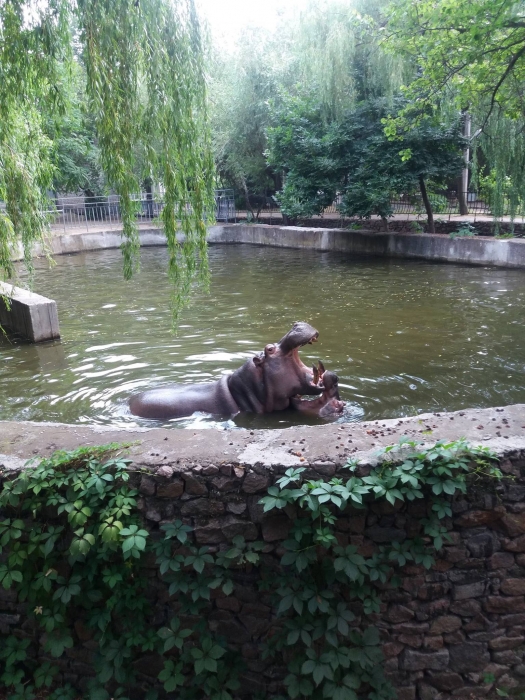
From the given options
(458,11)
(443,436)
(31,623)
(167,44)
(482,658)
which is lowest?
(482,658)

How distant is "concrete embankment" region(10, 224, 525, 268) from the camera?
14.8 meters

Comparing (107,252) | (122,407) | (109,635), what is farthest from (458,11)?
(107,252)

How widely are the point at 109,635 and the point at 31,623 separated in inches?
19.2

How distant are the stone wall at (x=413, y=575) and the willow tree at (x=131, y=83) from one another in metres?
2.54

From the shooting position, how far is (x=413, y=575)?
11.2 ft

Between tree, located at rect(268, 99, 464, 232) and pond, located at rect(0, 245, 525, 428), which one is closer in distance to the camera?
pond, located at rect(0, 245, 525, 428)

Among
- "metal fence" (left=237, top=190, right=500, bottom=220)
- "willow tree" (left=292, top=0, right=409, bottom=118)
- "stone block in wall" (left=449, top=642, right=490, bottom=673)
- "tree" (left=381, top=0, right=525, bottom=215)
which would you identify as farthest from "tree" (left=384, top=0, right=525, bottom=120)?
"metal fence" (left=237, top=190, right=500, bottom=220)

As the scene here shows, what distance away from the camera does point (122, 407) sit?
6469mm

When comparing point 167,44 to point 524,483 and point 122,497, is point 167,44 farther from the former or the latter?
point 524,483

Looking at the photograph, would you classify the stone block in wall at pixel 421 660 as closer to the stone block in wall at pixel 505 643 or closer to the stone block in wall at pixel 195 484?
the stone block in wall at pixel 505 643

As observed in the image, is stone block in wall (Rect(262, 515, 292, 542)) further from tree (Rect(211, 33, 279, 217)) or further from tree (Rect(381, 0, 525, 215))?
tree (Rect(211, 33, 279, 217))

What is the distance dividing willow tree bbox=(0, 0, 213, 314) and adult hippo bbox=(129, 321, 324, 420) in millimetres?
1209

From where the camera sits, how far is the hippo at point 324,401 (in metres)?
5.92

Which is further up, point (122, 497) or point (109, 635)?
point (122, 497)
